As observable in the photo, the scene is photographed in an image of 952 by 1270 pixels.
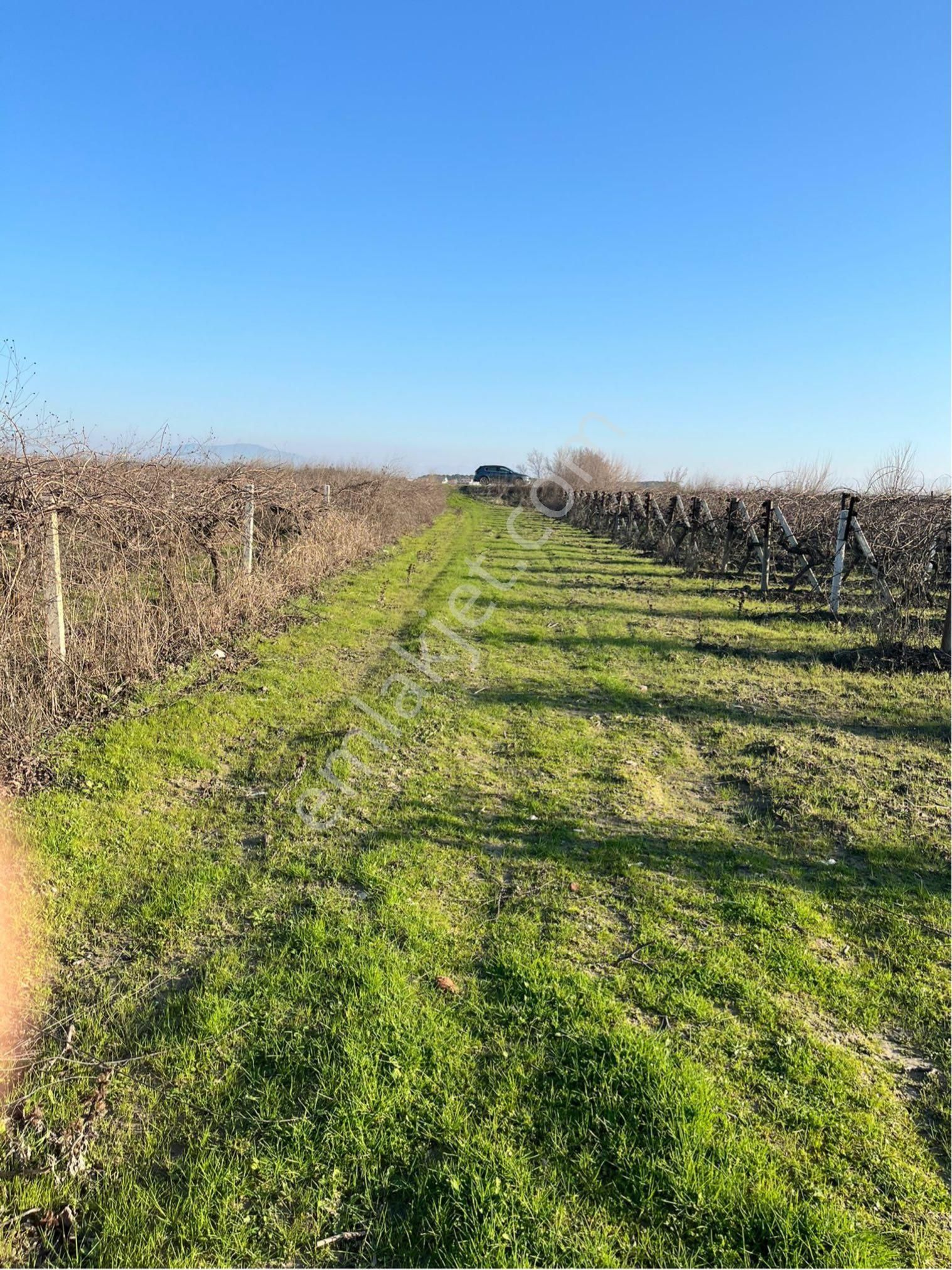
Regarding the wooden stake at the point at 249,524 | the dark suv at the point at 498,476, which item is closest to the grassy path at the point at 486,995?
the wooden stake at the point at 249,524

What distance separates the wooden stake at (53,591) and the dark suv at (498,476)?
5554cm

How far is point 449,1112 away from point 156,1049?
1265mm

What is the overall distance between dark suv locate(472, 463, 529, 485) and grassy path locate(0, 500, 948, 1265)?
56288mm

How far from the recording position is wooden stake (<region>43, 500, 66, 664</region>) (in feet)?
19.8

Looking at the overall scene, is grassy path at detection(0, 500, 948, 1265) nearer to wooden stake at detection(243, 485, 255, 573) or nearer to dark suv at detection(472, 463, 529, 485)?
wooden stake at detection(243, 485, 255, 573)

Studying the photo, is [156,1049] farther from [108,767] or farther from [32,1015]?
[108,767]

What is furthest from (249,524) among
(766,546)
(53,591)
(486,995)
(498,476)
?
(498,476)

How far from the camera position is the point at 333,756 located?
578cm

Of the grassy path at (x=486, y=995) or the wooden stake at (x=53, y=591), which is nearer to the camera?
the grassy path at (x=486, y=995)

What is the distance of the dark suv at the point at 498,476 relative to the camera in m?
63.0

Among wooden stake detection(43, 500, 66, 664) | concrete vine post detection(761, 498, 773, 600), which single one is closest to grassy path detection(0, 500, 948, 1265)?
wooden stake detection(43, 500, 66, 664)

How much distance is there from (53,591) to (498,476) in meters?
63.8

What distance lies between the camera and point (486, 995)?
3.12m

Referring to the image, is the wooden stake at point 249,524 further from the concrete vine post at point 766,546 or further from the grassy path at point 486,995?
the concrete vine post at point 766,546
